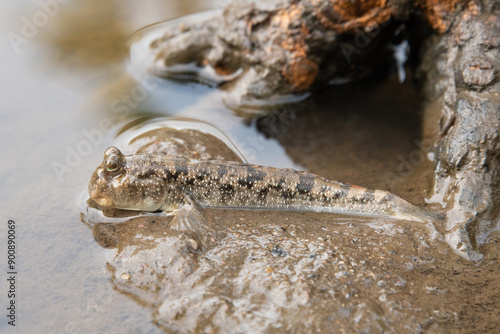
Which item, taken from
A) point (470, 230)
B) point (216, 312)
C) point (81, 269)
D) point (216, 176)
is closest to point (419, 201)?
point (470, 230)

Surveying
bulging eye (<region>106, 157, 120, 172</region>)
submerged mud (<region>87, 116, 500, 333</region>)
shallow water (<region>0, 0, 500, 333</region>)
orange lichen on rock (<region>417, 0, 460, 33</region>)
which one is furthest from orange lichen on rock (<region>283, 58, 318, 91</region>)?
bulging eye (<region>106, 157, 120, 172</region>)

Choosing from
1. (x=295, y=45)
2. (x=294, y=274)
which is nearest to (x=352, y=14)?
(x=295, y=45)

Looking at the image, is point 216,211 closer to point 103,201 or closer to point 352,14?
point 103,201

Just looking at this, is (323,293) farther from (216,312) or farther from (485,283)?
(485,283)

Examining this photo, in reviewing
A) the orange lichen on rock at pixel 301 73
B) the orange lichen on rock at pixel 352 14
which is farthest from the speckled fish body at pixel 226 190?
the orange lichen on rock at pixel 352 14

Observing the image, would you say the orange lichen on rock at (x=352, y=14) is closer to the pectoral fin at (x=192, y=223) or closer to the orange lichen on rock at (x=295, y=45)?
the orange lichen on rock at (x=295, y=45)

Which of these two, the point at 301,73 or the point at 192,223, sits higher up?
the point at 301,73
